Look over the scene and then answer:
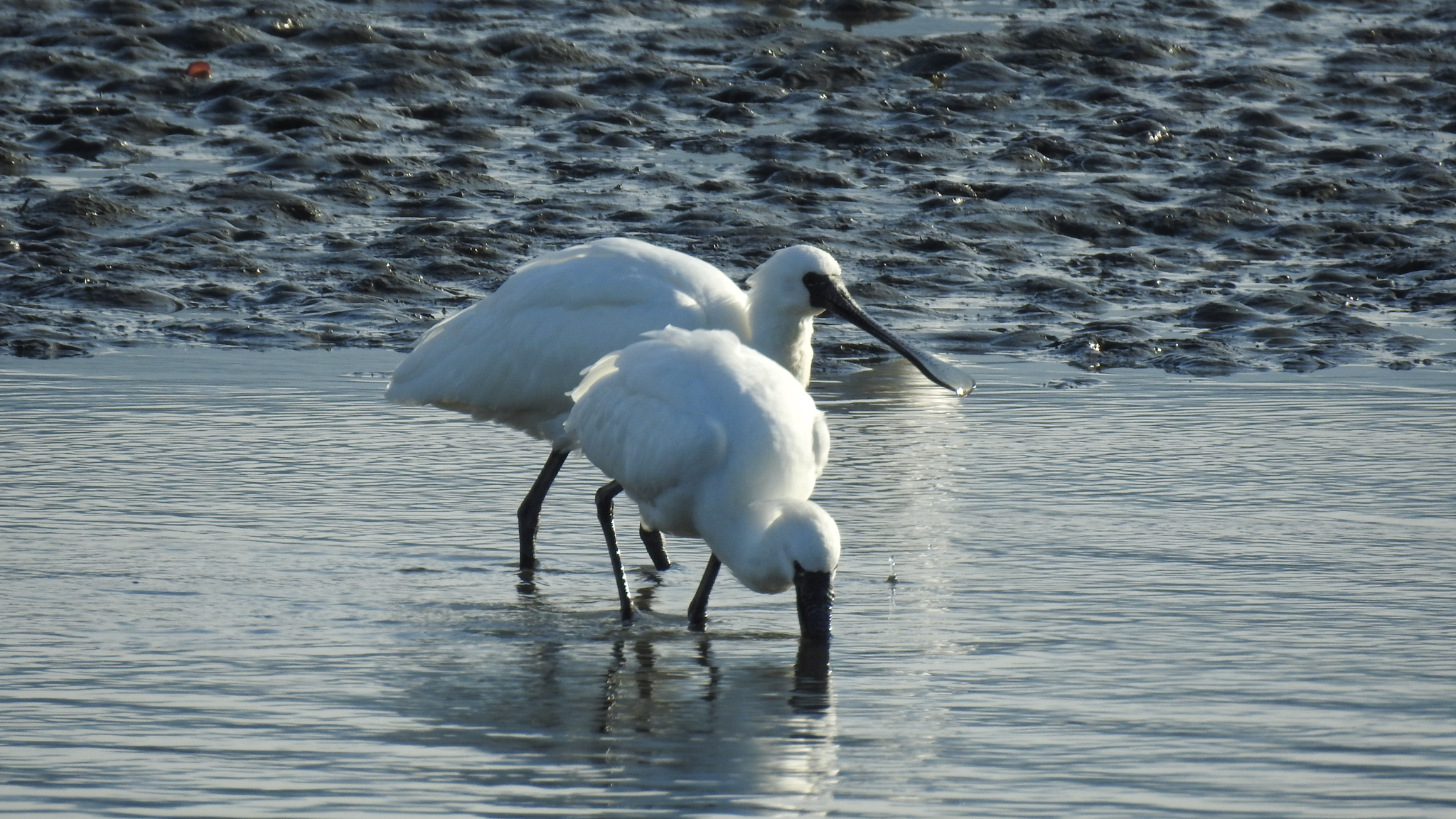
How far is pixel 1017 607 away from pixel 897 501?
1098 mm

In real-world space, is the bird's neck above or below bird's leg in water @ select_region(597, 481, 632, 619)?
A: above

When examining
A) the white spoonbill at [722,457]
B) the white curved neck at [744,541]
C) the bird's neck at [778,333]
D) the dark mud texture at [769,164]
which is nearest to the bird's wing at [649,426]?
the white spoonbill at [722,457]

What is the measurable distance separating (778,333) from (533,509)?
88 centimetres

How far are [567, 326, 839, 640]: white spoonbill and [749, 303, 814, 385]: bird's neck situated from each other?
554mm

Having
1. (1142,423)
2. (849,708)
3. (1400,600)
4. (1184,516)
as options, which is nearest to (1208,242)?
(1142,423)

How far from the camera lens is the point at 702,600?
5484mm

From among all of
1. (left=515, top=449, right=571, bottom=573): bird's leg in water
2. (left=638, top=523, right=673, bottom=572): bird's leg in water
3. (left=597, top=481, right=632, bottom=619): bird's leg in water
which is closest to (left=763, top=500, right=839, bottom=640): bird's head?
(left=597, top=481, right=632, bottom=619): bird's leg in water

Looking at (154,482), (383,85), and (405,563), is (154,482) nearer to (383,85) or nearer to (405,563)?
(405,563)

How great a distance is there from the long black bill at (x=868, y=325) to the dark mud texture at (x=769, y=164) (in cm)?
156

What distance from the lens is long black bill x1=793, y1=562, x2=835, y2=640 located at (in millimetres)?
5035

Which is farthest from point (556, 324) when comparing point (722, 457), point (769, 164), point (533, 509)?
point (769, 164)

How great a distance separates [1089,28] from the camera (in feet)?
52.9

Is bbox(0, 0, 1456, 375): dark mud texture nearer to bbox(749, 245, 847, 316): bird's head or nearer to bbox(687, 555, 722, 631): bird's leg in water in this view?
bbox(749, 245, 847, 316): bird's head

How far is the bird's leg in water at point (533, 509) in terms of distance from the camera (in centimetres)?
603
